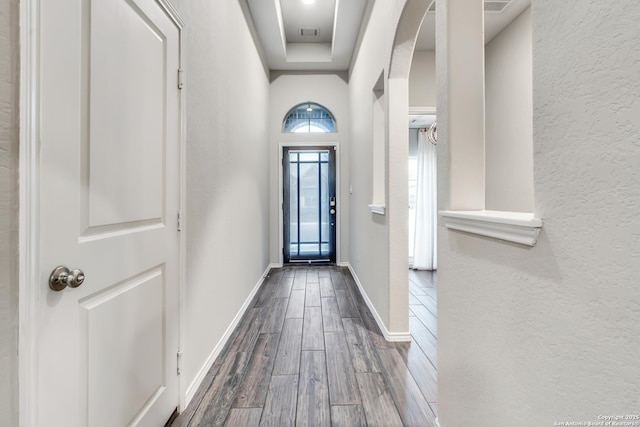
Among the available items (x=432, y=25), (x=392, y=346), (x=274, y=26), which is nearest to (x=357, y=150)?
(x=432, y=25)

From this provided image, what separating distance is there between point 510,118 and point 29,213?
3.72 metres

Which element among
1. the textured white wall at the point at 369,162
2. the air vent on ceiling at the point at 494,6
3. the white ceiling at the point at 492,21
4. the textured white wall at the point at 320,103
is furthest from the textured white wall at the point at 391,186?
the textured white wall at the point at 320,103

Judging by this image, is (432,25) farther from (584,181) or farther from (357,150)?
(584,181)

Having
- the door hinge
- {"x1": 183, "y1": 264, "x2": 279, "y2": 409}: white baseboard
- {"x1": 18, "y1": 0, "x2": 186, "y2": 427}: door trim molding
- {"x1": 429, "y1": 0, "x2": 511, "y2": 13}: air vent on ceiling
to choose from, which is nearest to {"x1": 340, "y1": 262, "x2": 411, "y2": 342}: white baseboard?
{"x1": 183, "y1": 264, "x2": 279, "y2": 409}: white baseboard

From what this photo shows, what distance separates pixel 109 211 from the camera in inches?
39.8

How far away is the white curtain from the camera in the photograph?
14.8ft

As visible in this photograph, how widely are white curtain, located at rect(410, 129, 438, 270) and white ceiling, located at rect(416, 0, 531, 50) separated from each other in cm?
148

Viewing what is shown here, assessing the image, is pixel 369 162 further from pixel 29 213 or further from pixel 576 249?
pixel 29 213

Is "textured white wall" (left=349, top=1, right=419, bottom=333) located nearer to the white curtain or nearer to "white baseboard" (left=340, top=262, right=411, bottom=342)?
"white baseboard" (left=340, top=262, right=411, bottom=342)

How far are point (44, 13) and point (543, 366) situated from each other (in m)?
1.58

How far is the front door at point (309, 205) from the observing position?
4.74 metres

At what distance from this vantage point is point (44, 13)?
76 cm

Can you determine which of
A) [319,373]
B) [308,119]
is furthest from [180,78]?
[308,119]

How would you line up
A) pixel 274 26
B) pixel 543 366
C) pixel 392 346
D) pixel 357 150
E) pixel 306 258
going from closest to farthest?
1. pixel 543 366
2. pixel 392 346
3. pixel 274 26
4. pixel 357 150
5. pixel 306 258
